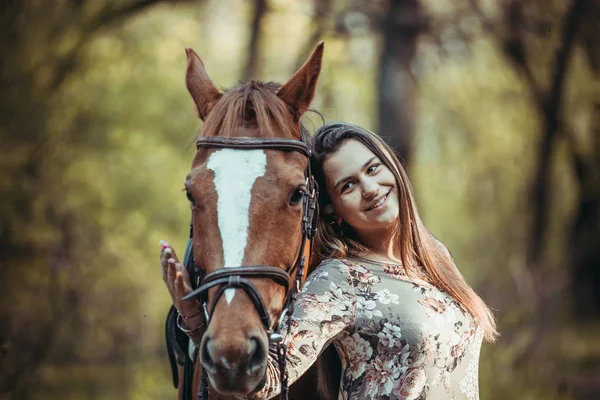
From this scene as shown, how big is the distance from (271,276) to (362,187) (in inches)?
25.4

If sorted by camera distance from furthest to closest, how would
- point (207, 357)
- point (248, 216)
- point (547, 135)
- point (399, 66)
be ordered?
point (547, 135) → point (399, 66) → point (248, 216) → point (207, 357)

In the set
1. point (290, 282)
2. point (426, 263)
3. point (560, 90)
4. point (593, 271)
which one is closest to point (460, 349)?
point (426, 263)

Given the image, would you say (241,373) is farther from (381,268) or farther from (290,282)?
(381,268)

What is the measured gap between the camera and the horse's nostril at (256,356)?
211 cm

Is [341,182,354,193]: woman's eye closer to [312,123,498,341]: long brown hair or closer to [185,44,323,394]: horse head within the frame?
[312,123,498,341]: long brown hair

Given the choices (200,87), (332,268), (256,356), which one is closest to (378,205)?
(332,268)

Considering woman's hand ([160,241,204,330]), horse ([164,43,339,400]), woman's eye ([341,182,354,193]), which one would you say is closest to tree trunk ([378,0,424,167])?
woman's eye ([341,182,354,193])

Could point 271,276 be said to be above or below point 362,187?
below

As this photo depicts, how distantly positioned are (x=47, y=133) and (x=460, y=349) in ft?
34.8

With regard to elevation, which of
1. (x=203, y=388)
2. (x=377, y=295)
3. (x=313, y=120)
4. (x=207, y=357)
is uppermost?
(x=313, y=120)

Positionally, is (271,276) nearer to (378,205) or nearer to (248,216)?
(248,216)

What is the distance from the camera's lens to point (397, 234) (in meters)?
2.93

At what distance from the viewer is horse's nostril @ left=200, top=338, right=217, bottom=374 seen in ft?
6.84

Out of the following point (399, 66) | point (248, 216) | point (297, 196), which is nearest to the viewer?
point (248, 216)
